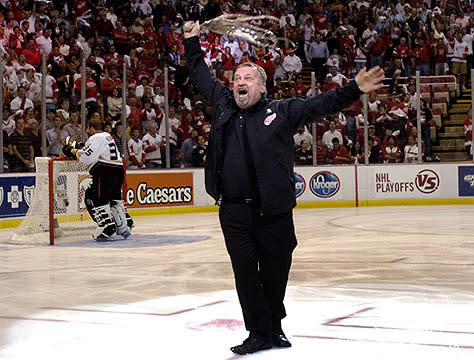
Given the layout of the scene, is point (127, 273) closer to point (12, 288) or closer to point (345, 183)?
point (12, 288)

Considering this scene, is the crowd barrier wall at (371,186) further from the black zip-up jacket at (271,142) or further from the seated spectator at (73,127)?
the black zip-up jacket at (271,142)

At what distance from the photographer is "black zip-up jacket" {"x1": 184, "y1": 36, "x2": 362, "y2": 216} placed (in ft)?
12.9

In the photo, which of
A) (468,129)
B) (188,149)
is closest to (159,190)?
(188,149)

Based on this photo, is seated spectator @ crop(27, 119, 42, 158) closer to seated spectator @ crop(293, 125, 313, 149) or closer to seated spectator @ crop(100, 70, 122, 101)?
seated spectator @ crop(100, 70, 122, 101)

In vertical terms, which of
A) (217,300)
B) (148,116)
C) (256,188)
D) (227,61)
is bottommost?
(217,300)

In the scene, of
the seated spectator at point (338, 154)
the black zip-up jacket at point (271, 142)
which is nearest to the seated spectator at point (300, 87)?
the seated spectator at point (338, 154)

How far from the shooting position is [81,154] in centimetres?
1016

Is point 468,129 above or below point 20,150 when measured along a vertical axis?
above

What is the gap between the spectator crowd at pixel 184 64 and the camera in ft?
43.7

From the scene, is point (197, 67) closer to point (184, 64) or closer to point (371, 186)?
point (184, 64)

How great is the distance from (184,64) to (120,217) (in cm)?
708

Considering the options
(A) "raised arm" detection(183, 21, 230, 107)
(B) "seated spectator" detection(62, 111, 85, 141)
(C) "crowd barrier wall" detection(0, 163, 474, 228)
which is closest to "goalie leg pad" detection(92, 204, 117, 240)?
(B) "seated spectator" detection(62, 111, 85, 141)

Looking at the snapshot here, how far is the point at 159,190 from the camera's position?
51.9 feet

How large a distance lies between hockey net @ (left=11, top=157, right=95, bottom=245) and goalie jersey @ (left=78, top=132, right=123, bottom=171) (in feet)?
2.31
